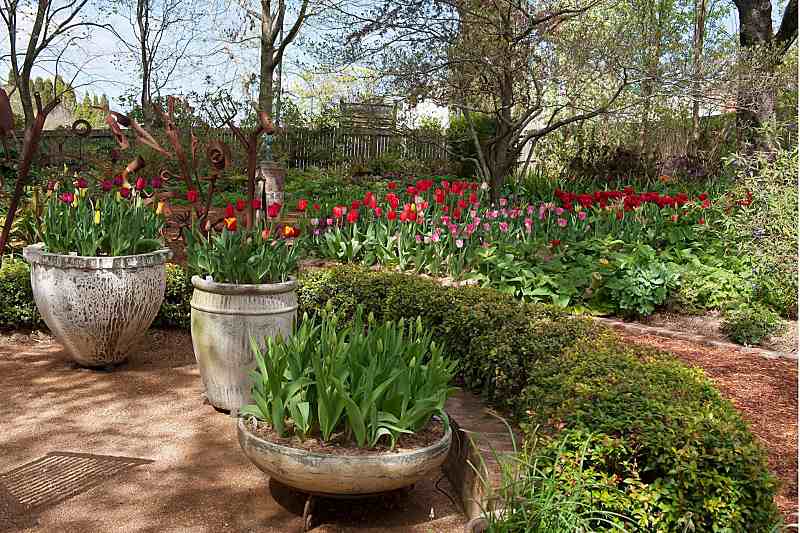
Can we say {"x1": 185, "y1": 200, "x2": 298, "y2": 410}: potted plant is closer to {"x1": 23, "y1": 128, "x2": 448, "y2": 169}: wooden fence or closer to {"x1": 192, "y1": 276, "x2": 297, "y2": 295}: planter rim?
{"x1": 192, "y1": 276, "x2": 297, "y2": 295}: planter rim

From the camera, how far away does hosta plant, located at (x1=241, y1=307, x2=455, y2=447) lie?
2.81 m

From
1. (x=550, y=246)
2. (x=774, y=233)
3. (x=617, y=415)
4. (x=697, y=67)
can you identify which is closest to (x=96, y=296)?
(x=617, y=415)

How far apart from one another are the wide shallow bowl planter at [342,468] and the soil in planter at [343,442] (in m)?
0.04

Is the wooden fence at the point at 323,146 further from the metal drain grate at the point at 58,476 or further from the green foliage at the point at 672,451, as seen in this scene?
the green foliage at the point at 672,451

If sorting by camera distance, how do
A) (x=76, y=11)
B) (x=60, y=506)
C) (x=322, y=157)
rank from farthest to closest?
(x=322, y=157), (x=76, y=11), (x=60, y=506)

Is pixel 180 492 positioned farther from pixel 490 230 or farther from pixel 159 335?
pixel 490 230

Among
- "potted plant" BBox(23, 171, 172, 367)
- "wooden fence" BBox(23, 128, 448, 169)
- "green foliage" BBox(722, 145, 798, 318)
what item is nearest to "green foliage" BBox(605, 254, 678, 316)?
"green foliage" BBox(722, 145, 798, 318)

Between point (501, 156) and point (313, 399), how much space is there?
22.8 ft

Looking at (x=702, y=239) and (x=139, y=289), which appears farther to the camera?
(x=702, y=239)

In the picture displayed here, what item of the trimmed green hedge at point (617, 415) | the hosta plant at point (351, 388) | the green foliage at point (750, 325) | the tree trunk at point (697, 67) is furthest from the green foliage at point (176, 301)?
the tree trunk at point (697, 67)

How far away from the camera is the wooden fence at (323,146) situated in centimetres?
1648

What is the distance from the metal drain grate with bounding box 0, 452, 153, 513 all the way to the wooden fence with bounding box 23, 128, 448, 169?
1243 centimetres

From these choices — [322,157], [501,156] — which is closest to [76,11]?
[322,157]

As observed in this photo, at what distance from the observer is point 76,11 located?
49.4 feet
